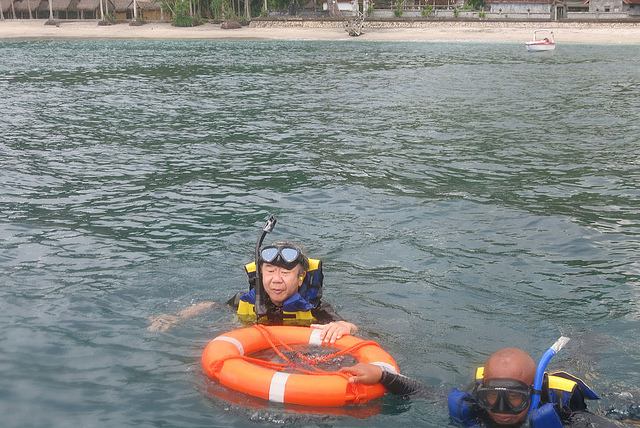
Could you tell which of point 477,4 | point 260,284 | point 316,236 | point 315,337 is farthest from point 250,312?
point 477,4

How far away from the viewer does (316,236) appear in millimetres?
8602

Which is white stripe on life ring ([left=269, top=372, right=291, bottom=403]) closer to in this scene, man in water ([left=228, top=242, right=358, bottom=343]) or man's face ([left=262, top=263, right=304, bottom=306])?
man in water ([left=228, top=242, right=358, bottom=343])

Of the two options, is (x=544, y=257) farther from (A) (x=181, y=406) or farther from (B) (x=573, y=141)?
(B) (x=573, y=141)

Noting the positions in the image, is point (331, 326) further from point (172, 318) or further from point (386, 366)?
point (172, 318)

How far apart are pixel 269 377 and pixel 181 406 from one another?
71cm

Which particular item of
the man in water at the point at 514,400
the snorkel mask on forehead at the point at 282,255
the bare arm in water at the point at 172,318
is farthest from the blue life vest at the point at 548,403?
the bare arm in water at the point at 172,318

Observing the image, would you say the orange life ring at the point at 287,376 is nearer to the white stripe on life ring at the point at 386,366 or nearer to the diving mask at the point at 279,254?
the white stripe on life ring at the point at 386,366

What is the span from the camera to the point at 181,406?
4.85 meters

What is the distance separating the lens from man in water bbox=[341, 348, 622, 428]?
387 centimetres

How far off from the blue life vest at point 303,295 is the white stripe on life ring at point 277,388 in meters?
1.01

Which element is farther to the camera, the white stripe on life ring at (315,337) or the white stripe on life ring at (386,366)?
the white stripe on life ring at (315,337)

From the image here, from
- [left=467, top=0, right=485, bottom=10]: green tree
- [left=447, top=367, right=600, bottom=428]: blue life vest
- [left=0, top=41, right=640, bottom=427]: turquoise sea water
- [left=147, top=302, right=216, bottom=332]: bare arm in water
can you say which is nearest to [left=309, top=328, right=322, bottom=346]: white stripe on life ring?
[left=0, top=41, right=640, bottom=427]: turquoise sea water

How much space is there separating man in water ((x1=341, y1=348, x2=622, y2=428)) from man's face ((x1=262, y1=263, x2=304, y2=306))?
3.88ft

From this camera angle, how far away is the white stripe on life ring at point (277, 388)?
4590 mm
